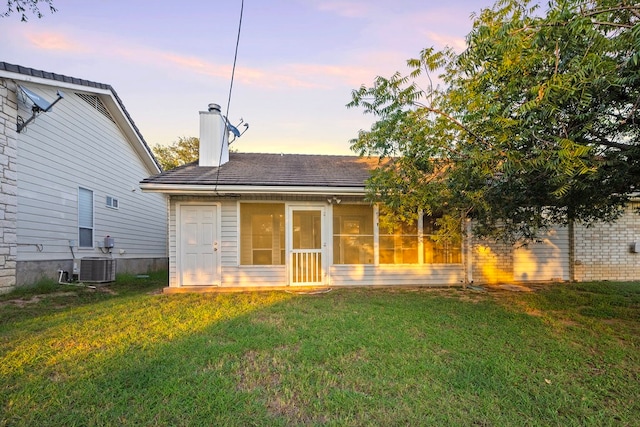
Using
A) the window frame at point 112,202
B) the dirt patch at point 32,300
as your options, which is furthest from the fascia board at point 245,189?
the window frame at point 112,202

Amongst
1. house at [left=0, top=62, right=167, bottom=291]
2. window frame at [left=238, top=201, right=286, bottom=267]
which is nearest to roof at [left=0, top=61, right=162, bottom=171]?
house at [left=0, top=62, right=167, bottom=291]

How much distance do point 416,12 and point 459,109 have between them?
149 inches

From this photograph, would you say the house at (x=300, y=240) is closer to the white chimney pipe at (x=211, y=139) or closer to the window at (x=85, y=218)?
the white chimney pipe at (x=211, y=139)

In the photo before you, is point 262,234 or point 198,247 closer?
point 198,247

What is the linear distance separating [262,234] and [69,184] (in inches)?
206

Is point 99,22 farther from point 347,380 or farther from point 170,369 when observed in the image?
point 347,380

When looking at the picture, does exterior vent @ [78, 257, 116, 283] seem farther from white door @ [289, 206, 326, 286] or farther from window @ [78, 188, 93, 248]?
white door @ [289, 206, 326, 286]

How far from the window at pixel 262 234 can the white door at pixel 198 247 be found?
0.65m

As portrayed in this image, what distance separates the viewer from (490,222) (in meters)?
5.36

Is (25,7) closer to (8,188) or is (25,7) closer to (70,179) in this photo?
(8,188)

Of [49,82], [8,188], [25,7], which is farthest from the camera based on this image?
[49,82]

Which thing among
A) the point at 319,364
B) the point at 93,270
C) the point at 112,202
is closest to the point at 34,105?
the point at 112,202

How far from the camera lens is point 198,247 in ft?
23.2

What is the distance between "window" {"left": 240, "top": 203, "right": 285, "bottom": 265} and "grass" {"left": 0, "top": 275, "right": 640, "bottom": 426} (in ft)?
6.35
